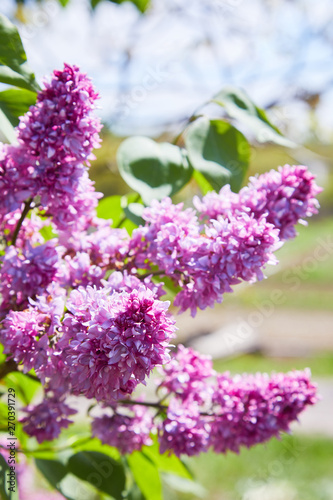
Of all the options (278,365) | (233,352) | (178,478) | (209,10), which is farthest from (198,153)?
(233,352)

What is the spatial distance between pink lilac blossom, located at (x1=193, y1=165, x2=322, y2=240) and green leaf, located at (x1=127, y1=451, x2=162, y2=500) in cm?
34

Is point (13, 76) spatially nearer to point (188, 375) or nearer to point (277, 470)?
point (188, 375)

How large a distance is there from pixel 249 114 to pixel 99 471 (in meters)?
0.47

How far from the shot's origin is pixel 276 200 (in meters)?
0.55

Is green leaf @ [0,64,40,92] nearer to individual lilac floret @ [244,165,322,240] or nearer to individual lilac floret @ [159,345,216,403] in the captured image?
individual lilac floret @ [244,165,322,240]

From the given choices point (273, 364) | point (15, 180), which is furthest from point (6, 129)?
point (273, 364)

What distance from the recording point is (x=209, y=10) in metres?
3.04

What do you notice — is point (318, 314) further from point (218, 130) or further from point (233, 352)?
point (218, 130)

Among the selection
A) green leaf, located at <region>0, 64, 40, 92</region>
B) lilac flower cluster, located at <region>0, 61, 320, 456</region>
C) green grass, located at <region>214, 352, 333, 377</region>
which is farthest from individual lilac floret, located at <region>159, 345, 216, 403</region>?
green grass, located at <region>214, 352, 333, 377</region>

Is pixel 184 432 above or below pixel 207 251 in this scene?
below

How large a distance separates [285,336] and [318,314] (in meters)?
1.28

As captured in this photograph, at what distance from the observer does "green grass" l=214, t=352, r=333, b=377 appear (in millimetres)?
5051

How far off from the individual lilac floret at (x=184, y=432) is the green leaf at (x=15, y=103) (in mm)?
347

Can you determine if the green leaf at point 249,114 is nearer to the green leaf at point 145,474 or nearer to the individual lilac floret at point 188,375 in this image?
the individual lilac floret at point 188,375
